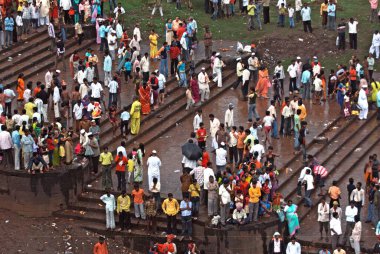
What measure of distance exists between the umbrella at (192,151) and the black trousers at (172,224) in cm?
209

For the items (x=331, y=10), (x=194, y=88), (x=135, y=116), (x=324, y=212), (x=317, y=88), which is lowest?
(x=324, y=212)

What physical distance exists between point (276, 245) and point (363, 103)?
10231 mm

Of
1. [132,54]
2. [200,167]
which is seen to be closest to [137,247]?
[200,167]

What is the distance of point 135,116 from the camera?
40.9 meters

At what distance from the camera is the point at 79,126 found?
4031 centimetres

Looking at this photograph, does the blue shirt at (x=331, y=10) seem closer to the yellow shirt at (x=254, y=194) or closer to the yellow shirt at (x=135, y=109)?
the yellow shirt at (x=135, y=109)

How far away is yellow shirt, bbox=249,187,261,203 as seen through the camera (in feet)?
118

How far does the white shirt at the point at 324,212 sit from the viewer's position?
36372 mm

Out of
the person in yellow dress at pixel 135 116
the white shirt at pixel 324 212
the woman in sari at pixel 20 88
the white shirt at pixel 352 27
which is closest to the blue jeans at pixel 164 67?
the person in yellow dress at pixel 135 116

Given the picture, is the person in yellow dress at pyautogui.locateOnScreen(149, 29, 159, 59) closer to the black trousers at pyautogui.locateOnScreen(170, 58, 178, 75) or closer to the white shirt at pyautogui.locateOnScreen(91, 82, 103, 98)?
the black trousers at pyautogui.locateOnScreen(170, 58, 178, 75)

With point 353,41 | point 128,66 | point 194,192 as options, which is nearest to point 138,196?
point 194,192

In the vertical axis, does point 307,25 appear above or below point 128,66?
above

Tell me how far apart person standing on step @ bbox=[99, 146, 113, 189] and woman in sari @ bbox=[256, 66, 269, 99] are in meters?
8.05

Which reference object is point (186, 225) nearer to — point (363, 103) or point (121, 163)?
point (121, 163)
